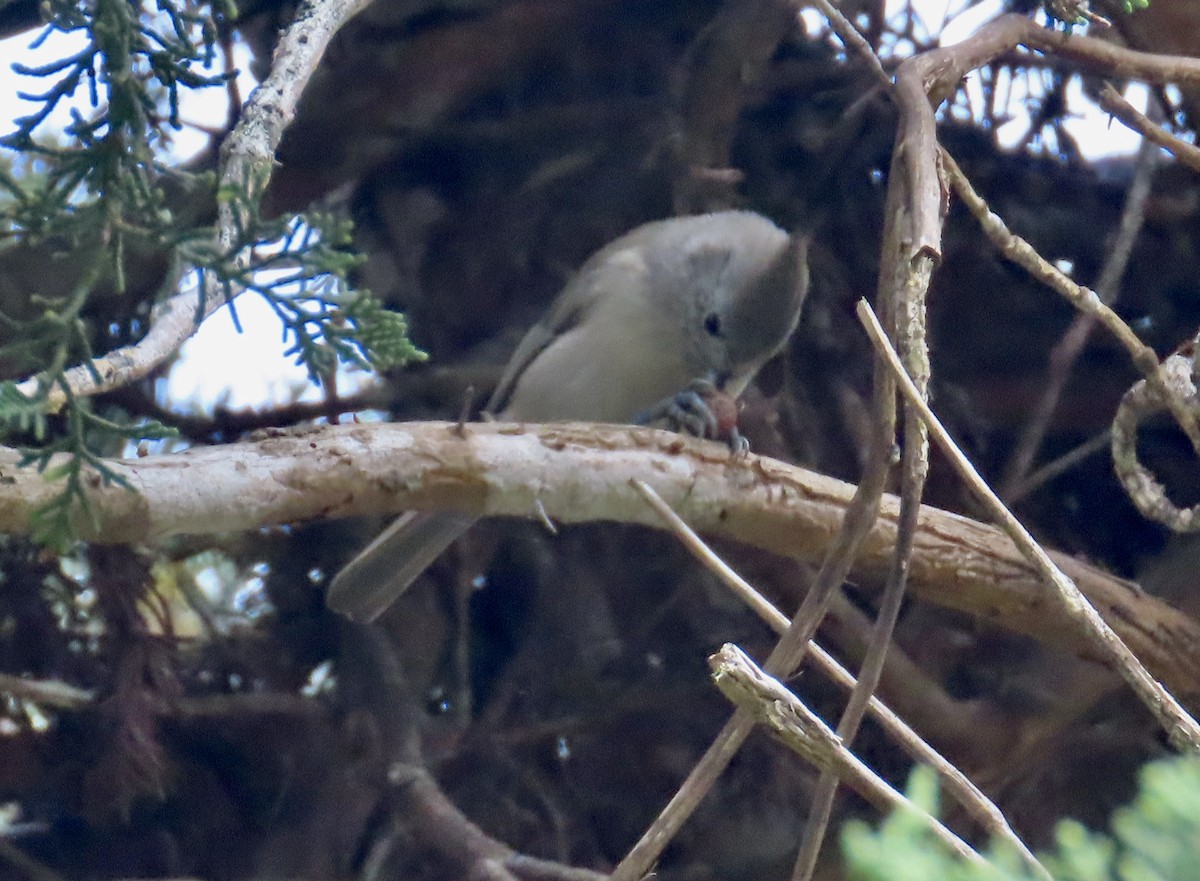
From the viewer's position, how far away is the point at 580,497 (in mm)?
2744

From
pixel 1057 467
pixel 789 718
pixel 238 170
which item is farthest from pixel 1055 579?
pixel 1057 467

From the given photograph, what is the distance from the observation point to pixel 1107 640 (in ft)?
6.54

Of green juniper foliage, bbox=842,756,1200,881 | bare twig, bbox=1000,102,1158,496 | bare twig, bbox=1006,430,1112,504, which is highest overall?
green juniper foliage, bbox=842,756,1200,881

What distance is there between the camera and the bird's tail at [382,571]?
3.54m

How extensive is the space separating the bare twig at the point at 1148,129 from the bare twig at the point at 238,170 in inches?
63.1

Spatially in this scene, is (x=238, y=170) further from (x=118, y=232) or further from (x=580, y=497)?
(x=580, y=497)

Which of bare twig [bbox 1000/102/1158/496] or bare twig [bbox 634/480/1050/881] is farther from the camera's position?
bare twig [bbox 1000/102/1158/496]

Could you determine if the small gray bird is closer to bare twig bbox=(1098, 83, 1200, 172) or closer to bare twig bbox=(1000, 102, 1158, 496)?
bare twig bbox=(1000, 102, 1158, 496)

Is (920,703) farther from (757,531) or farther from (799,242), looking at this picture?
(799,242)

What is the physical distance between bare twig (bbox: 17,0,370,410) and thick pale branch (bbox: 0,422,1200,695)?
0.19 m

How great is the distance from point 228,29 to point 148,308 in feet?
2.65

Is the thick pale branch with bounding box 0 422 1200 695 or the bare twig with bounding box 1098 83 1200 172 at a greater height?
the bare twig with bounding box 1098 83 1200 172

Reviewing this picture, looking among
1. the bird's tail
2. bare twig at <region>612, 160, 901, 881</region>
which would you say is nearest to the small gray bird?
the bird's tail

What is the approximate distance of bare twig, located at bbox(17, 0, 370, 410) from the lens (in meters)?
2.15
